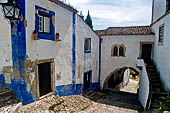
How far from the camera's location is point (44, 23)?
22.2ft

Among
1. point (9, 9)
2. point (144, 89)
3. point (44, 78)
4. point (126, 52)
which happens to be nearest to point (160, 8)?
point (126, 52)

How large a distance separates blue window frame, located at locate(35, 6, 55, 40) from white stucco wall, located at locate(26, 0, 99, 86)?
204 millimetres

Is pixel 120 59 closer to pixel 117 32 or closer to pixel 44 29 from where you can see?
pixel 117 32

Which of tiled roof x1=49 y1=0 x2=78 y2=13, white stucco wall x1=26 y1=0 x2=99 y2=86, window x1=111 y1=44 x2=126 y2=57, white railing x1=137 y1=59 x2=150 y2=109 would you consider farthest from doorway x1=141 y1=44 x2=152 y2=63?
tiled roof x1=49 y1=0 x2=78 y2=13

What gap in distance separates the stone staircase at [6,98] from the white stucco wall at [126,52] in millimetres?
9578

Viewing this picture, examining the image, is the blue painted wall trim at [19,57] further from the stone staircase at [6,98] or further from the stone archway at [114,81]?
the stone archway at [114,81]

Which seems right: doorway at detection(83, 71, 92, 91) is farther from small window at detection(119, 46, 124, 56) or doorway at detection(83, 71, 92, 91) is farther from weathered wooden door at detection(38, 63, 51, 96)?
weathered wooden door at detection(38, 63, 51, 96)

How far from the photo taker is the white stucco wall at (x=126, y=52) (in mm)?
12227

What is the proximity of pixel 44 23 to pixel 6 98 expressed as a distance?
4.08m

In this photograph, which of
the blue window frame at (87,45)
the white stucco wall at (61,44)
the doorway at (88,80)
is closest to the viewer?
the white stucco wall at (61,44)

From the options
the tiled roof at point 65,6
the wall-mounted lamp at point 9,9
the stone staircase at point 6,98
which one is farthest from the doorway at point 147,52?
the wall-mounted lamp at point 9,9

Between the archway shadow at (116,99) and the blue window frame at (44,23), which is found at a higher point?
the blue window frame at (44,23)

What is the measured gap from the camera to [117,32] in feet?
43.1

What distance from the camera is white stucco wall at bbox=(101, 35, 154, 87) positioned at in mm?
12227
